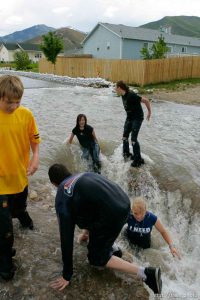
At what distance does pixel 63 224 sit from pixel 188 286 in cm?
280

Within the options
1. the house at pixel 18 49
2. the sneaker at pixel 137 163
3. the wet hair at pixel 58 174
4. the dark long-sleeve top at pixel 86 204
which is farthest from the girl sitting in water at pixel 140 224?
the house at pixel 18 49

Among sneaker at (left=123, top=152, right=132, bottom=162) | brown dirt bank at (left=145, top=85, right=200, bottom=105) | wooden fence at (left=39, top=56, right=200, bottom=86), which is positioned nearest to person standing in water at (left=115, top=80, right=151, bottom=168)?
sneaker at (left=123, top=152, right=132, bottom=162)

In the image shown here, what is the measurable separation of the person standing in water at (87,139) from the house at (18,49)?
91448mm

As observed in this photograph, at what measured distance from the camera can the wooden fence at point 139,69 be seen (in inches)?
1081

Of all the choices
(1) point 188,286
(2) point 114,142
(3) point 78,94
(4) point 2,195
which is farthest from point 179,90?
(4) point 2,195

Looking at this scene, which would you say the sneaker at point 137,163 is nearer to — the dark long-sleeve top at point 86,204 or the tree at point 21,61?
the dark long-sleeve top at point 86,204

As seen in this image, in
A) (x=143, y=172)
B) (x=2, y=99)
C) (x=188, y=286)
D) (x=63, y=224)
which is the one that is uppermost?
(x=2, y=99)

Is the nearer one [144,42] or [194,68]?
[194,68]

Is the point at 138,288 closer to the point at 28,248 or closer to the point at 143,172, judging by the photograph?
the point at 28,248

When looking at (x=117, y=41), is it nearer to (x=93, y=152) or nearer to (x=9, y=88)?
(x=93, y=152)

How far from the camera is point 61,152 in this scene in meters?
10.4

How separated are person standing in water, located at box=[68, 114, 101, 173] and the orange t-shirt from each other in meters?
4.51

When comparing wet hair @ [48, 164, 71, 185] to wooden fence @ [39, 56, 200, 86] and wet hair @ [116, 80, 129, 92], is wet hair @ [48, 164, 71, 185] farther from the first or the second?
wooden fence @ [39, 56, 200, 86]

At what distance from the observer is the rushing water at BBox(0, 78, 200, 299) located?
5.70m
